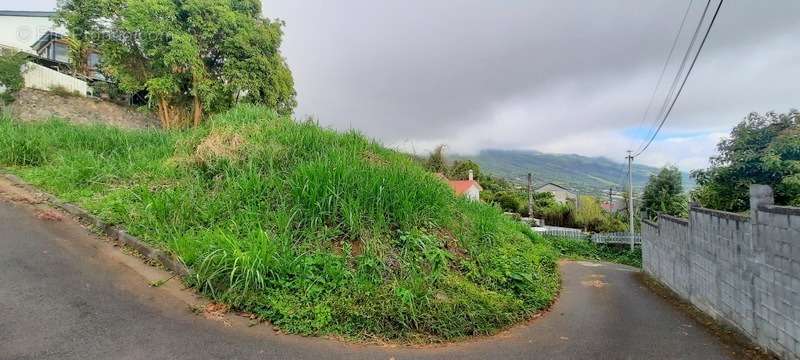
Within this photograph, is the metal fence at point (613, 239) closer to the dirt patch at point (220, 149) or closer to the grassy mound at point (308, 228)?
the grassy mound at point (308, 228)

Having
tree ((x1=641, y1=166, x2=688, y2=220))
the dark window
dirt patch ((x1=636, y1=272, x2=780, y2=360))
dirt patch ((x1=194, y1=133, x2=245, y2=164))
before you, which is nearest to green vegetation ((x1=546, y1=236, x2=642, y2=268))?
tree ((x1=641, y1=166, x2=688, y2=220))

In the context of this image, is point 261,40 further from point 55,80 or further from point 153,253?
point 153,253

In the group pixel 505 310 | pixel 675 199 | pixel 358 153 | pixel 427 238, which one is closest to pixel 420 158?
pixel 358 153

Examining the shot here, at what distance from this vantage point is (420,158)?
8.97 metres

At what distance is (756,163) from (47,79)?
29.1 metres

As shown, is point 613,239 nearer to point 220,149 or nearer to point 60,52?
point 220,149

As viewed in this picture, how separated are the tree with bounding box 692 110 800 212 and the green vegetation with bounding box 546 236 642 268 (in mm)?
8678

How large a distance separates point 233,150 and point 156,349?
3.83 meters

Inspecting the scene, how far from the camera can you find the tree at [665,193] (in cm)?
2567

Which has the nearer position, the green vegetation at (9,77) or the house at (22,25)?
the green vegetation at (9,77)

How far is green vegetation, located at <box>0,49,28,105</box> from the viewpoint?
16.9 metres

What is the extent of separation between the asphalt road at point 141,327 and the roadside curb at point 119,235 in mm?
138

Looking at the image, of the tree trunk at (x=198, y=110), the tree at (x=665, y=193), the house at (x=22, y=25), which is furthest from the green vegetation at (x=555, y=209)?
the house at (x=22, y=25)

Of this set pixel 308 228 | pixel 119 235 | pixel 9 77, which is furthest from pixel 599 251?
pixel 9 77
